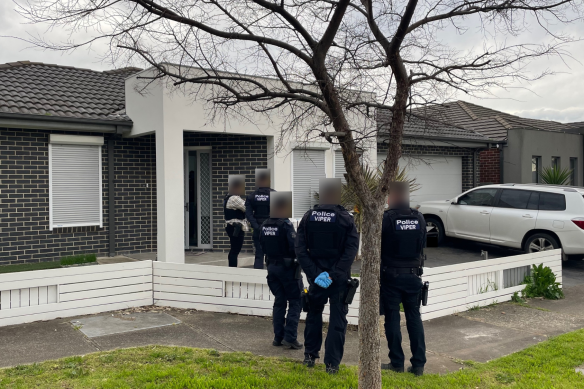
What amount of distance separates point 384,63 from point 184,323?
4001 millimetres

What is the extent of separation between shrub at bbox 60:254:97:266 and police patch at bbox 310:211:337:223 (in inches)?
241

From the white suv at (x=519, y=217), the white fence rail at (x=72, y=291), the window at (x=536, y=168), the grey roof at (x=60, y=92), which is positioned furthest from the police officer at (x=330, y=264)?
the window at (x=536, y=168)

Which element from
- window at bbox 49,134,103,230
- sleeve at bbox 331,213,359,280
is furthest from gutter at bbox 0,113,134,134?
sleeve at bbox 331,213,359,280

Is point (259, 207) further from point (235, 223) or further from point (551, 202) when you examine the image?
point (551, 202)

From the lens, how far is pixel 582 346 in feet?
19.5

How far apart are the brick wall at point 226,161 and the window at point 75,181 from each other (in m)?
2.12

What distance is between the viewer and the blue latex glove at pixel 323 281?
16.1 feet

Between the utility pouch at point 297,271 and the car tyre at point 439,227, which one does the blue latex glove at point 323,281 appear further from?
the car tyre at point 439,227

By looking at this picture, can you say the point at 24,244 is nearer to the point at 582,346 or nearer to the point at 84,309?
the point at 84,309

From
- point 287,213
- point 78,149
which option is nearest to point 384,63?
point 287,213

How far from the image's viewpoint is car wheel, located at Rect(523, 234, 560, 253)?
10812mm

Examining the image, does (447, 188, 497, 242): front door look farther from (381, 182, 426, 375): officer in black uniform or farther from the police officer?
the police officer

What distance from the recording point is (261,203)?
8.71 metres

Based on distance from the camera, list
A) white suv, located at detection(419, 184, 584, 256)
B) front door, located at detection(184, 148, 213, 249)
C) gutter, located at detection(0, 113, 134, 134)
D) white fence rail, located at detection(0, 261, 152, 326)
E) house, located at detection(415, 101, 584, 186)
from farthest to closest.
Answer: house, located at detection(415, 101, 584, 186)
front door, located at detection(184, 148, 213, 249)
white suv, located at detection(419, 184, 584, 256)
gutter, located at detection(0, 113, 134, 134)
white fence rail, located at detection(0, 261, 152, 326)
